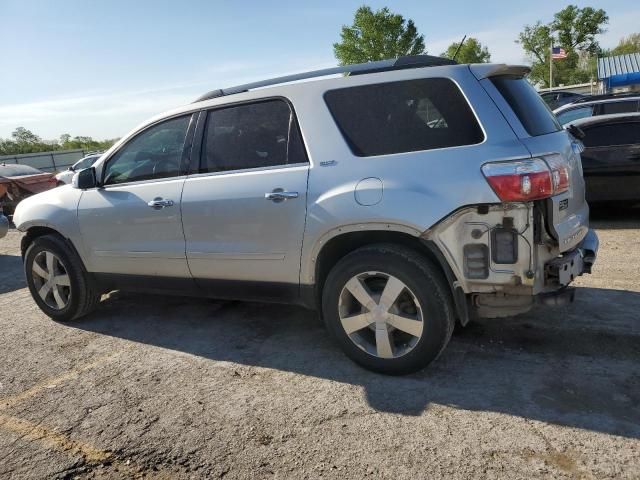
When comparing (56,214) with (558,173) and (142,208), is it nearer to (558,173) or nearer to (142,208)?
(142,208)

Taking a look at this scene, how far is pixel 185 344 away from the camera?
13.8 ft

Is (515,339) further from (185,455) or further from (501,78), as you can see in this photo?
(185,455)

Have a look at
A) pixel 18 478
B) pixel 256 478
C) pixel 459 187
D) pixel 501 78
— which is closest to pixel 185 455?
pixel 256 478

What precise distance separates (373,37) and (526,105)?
172ft

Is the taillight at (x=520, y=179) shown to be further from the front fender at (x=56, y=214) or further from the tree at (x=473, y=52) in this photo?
the tree at (x=473, y=52)

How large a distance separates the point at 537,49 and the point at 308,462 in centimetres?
8186

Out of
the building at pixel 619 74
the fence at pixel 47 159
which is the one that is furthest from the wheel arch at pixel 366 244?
the fence at pixel 47 159

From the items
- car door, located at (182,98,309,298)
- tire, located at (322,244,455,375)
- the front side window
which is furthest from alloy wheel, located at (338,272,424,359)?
the front side window

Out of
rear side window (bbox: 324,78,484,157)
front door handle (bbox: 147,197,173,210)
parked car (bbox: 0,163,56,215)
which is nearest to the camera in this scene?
rear side window (bbox: 324,78,484,157)

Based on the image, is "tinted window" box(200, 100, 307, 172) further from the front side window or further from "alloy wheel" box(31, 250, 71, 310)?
"alloy wheel" box(31, 250, 71, 310)

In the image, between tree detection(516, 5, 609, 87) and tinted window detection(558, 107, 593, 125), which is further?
tree detection(516, 5, 609, 87)

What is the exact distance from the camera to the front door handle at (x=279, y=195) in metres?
3.45

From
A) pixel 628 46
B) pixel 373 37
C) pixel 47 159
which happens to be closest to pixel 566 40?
pixel 628 46

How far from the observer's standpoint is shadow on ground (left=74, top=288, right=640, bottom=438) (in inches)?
117
